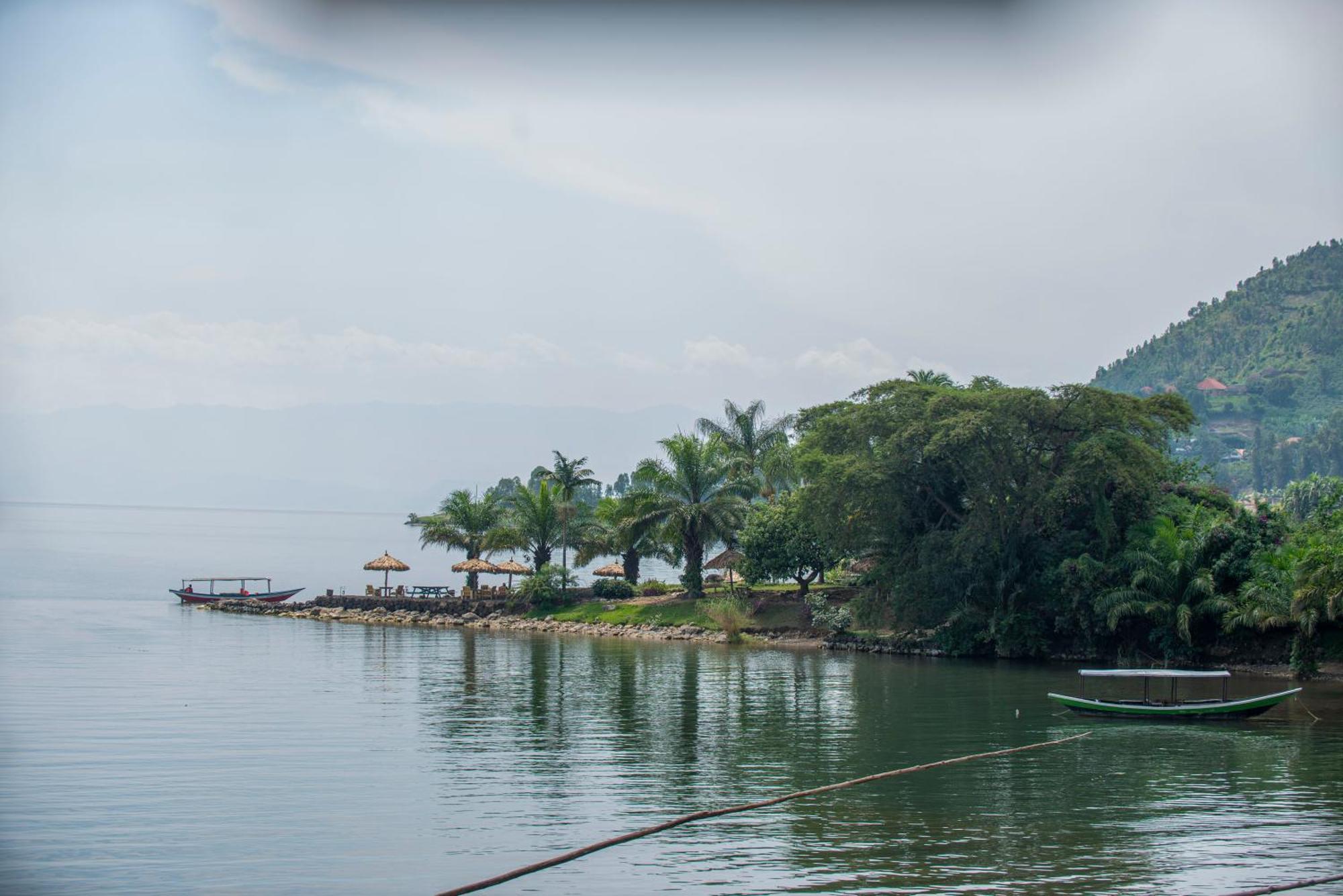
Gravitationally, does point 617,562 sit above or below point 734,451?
below

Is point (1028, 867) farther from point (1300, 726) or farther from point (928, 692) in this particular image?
point (928, 692)

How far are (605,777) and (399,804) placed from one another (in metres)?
4.09

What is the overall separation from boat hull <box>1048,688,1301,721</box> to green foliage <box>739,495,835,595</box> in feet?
82.0

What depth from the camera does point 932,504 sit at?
160 feet

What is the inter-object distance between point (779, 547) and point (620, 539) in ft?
36.5

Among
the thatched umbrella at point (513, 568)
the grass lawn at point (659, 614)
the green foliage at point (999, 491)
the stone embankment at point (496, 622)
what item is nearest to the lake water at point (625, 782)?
the green foliage at point (999, 491)

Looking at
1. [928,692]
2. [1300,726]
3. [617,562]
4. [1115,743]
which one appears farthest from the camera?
[617,562]

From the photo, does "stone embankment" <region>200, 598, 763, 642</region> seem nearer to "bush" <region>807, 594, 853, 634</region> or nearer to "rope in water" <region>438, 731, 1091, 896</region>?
"bush" <region>807, 594, 853, 634</region>

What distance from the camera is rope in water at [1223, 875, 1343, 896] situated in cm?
1506

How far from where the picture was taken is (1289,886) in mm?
15594

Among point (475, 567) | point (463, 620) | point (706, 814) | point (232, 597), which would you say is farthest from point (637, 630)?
point (706, 814)

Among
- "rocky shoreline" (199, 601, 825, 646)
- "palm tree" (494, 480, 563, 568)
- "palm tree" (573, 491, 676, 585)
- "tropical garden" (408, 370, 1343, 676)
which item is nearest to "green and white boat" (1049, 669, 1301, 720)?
"tropical garden" (408, 370, 1343, 676)

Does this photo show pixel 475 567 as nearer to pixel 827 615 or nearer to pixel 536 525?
pixel 536 525

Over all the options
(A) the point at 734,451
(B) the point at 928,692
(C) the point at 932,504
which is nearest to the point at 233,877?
(B) the point at 928,692
